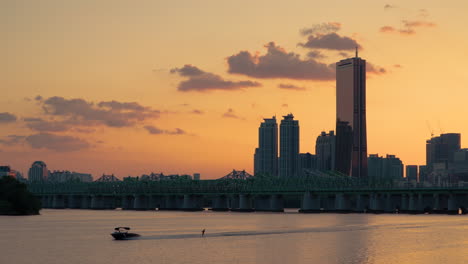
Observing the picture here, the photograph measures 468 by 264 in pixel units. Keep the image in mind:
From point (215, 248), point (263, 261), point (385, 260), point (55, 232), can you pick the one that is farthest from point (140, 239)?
point (385, 260)

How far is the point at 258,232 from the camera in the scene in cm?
15275

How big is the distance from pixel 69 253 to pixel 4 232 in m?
48.2

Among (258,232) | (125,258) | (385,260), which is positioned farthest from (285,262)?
(258,232)

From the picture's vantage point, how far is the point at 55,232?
155625 millimetres

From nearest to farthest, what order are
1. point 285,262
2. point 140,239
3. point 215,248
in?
point 285,262, point 215,248, point 140,239

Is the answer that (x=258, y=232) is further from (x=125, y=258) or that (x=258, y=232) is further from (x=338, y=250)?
(x=125, y=258)

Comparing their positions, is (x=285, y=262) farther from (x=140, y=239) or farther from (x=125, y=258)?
(x=140, y=239)

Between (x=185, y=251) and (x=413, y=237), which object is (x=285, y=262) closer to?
(x=185, y=251)

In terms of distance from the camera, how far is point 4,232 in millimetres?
150500

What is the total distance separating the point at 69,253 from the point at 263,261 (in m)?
29.4

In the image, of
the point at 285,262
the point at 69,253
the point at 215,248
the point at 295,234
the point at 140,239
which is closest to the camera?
the point at 285,262

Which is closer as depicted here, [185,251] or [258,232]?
[185,251]

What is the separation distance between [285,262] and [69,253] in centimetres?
3204

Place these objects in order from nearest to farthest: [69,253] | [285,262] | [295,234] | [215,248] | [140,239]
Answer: [285,262] → [69,253] → [215,248] → [140,239] → [295,234]
